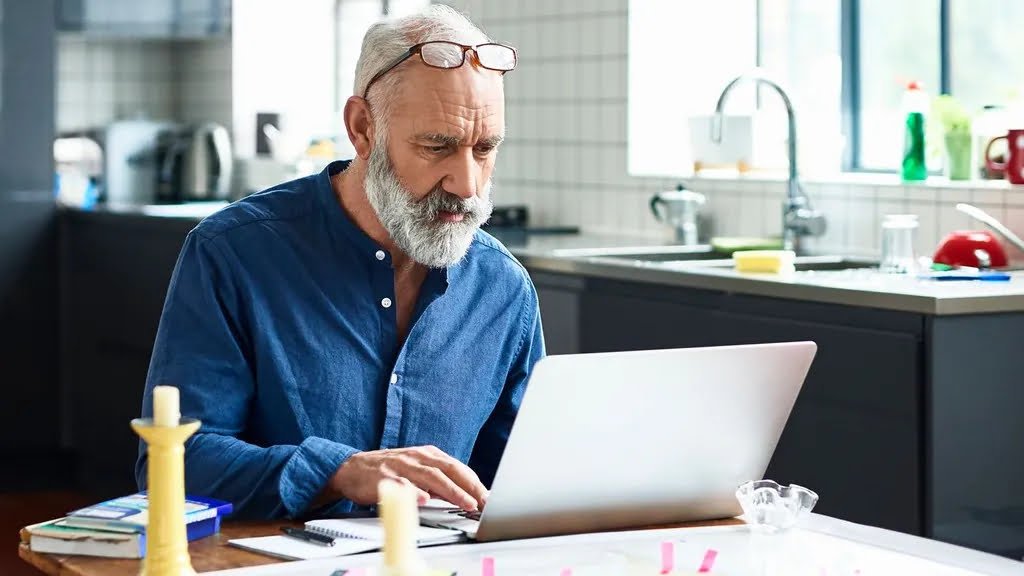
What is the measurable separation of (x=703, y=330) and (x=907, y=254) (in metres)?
0.48

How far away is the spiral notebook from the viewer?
1.59 m

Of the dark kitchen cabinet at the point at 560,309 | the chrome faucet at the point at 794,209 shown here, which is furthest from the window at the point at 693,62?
the dark kitchen cabinet at the point at 560,309

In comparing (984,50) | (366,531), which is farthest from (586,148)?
(366,531)

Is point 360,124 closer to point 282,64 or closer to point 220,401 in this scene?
point 220,401

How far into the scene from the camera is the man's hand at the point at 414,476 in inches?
68.7

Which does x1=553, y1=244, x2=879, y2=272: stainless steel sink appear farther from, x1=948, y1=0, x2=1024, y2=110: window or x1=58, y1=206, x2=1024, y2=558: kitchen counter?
x1=948, y1=0, x2=1024, y2=110: window

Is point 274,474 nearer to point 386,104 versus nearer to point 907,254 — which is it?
point 386,104

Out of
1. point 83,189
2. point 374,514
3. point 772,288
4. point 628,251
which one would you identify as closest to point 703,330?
point 772,288

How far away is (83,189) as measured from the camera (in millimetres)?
5844

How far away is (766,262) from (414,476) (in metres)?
1.76

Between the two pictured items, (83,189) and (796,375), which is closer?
(796,375)

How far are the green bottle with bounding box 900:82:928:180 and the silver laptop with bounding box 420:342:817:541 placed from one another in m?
2.14

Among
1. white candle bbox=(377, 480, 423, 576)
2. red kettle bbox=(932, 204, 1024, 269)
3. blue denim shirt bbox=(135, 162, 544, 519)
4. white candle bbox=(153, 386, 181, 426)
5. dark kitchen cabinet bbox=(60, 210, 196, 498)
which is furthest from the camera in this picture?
Result: dark kitchen cabinet bbox=(60, 210, 196, 498)

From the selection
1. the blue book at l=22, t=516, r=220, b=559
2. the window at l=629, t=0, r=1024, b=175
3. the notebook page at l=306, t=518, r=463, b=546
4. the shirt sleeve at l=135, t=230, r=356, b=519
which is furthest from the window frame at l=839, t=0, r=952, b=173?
the blue book at l=22, t=516, r=220, b=559
